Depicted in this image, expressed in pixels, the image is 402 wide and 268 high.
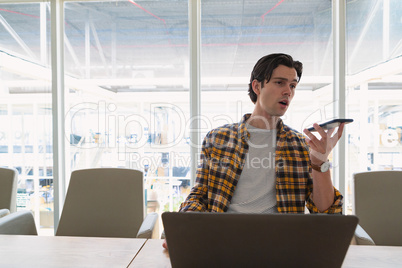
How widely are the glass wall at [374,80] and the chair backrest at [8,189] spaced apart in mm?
2724

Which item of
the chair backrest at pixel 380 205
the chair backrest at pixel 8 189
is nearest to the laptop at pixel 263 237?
the chair backrest at pixel 380 205

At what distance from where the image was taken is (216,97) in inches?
117

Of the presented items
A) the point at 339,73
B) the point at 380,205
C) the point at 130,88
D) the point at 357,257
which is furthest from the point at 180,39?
the point at 357,257

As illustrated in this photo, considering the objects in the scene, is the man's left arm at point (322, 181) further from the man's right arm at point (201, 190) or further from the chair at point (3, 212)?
the chair at point (3, 212)

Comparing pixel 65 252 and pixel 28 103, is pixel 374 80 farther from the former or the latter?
pixel 28 103

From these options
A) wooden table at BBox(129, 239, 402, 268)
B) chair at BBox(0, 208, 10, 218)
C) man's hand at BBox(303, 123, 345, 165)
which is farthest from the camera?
chair at BBox(0, 208, 10, 218)

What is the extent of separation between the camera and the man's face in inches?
60.0

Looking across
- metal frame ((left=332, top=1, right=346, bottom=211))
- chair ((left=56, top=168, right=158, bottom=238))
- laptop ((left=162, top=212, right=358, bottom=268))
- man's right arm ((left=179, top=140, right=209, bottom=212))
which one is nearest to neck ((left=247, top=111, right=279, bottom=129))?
man's right arm ((left=179, top=140, right=209, bottom=212))

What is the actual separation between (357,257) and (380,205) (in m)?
0.87

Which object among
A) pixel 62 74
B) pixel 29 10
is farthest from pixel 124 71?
pixel 29 10

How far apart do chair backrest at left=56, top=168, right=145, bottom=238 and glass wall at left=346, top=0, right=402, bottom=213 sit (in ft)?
6.73

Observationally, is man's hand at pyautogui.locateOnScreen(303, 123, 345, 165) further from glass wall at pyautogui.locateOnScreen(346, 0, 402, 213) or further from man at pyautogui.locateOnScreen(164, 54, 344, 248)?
glass wall at pyautogui.locateOnScreen(346, 0, 402, 213)

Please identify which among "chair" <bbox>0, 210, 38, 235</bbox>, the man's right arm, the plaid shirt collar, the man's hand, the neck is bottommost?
"chair" <bbox>0, 210, 38, 235</bbox>

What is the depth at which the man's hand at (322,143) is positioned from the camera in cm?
121
